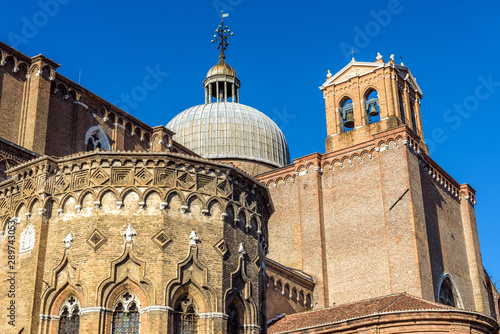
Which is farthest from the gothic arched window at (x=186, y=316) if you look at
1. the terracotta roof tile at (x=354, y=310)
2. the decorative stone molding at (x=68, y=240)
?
the terracotta roof tile at (x=354, y=310)

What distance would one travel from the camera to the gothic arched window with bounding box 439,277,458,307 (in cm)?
2920

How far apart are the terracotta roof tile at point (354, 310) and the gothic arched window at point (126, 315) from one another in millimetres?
8419

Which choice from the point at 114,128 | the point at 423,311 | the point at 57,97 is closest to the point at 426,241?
the point at 423,311

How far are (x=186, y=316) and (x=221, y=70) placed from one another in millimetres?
28740

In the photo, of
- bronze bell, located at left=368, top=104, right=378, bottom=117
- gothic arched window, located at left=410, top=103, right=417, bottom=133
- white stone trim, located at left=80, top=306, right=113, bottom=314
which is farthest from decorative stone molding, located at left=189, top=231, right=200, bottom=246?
gothic arched window, located at left=410, top=103, right=417, bottom=133

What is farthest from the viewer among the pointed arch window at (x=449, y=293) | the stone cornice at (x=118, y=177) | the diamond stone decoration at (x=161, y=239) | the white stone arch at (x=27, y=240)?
the pointed arch window at (x=449, y=293)

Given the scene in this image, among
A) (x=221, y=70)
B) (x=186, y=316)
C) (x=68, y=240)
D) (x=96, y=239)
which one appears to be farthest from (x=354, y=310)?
(x=221, y=70)

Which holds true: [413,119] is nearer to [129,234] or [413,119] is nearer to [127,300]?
[129,234]

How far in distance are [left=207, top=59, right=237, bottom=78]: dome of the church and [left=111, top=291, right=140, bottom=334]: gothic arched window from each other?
94.4 ft

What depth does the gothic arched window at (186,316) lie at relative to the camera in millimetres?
15641

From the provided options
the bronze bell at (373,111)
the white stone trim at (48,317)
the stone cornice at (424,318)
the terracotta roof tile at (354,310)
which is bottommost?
the white stone trim at (48,317)

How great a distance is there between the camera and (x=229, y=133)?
39.2 metres

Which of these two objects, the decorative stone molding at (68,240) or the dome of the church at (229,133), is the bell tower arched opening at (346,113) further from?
the decorative stone molding at (68,240)

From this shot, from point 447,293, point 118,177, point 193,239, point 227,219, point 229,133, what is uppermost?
point 229,133
